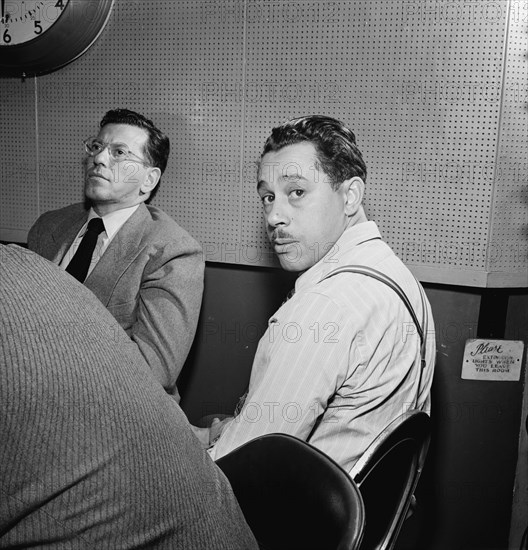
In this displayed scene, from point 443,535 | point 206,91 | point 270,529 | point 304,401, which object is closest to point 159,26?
point 206,91

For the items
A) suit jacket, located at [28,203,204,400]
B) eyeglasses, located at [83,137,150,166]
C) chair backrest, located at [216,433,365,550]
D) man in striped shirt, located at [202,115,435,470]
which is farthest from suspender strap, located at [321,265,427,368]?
eyeglasses, located at [83,137,150,166]

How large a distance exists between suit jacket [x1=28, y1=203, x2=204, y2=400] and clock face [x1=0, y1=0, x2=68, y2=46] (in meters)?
1.12

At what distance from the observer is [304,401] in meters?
1.42

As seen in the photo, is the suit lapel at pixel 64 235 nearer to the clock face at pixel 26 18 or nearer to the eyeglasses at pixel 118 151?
the eyeglasses at pixel 118 151

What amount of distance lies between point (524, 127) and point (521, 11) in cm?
42

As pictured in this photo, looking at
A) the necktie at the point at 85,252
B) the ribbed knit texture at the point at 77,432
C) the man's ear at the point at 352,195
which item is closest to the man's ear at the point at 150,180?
the necktie at the point at 85,252

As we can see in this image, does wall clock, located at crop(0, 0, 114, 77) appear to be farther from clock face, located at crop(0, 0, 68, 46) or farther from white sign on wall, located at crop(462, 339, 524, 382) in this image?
white sign on wall, located at crop(462, 339, 524, 382)

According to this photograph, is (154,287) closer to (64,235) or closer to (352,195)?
(64,235)

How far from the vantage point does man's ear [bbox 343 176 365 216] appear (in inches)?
74.2

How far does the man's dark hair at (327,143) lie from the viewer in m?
1.88

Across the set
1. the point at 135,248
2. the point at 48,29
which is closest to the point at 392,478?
the point at 135,248

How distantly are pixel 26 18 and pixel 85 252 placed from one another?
1.27 meters

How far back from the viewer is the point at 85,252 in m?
2.50

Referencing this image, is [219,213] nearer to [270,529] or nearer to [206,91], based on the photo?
[206,91]
